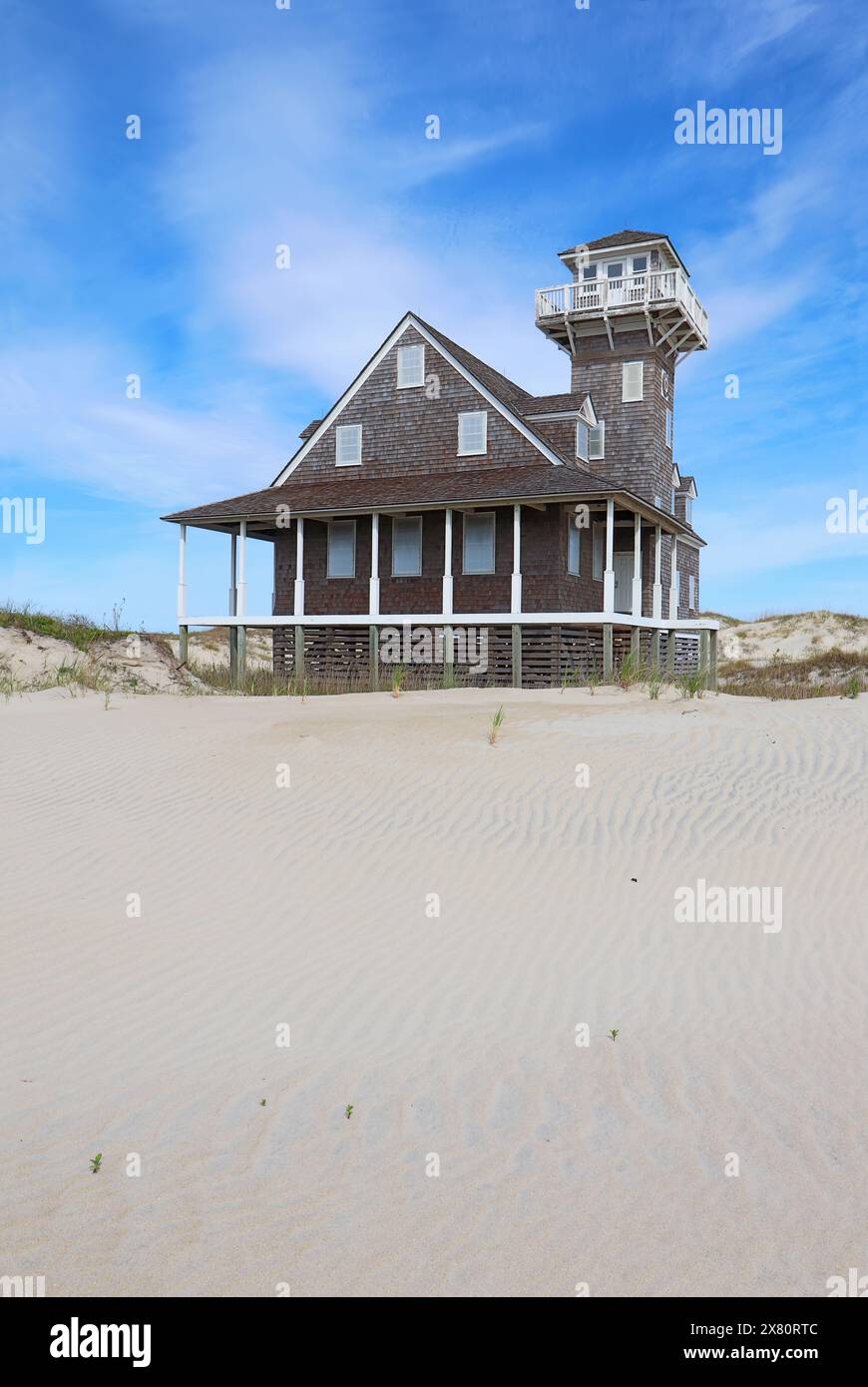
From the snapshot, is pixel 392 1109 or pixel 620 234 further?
pixel 620 234

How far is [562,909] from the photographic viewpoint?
7.39m

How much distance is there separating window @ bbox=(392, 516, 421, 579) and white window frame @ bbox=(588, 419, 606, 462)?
7.66 metres

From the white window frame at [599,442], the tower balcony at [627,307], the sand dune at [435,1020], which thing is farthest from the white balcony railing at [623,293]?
the sand dune at [435,1020]

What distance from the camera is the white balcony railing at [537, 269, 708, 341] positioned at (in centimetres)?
2928

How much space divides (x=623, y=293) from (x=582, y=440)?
569 cm

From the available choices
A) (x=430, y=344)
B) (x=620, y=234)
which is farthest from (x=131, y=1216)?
(x=620, y=234)

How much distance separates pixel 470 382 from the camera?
1009 inches

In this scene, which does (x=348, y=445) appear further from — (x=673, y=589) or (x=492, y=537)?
(x=673, y=589)

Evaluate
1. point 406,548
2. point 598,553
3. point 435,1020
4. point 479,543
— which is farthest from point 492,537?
point 435,1020

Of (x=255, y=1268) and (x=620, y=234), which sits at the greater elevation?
(x=620, y=234)

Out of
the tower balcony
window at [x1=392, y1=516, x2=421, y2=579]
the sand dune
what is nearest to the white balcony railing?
the tower balcony

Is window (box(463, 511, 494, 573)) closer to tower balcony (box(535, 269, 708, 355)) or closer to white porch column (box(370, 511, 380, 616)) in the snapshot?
white porch column (box(370, 511, 380, 616))
